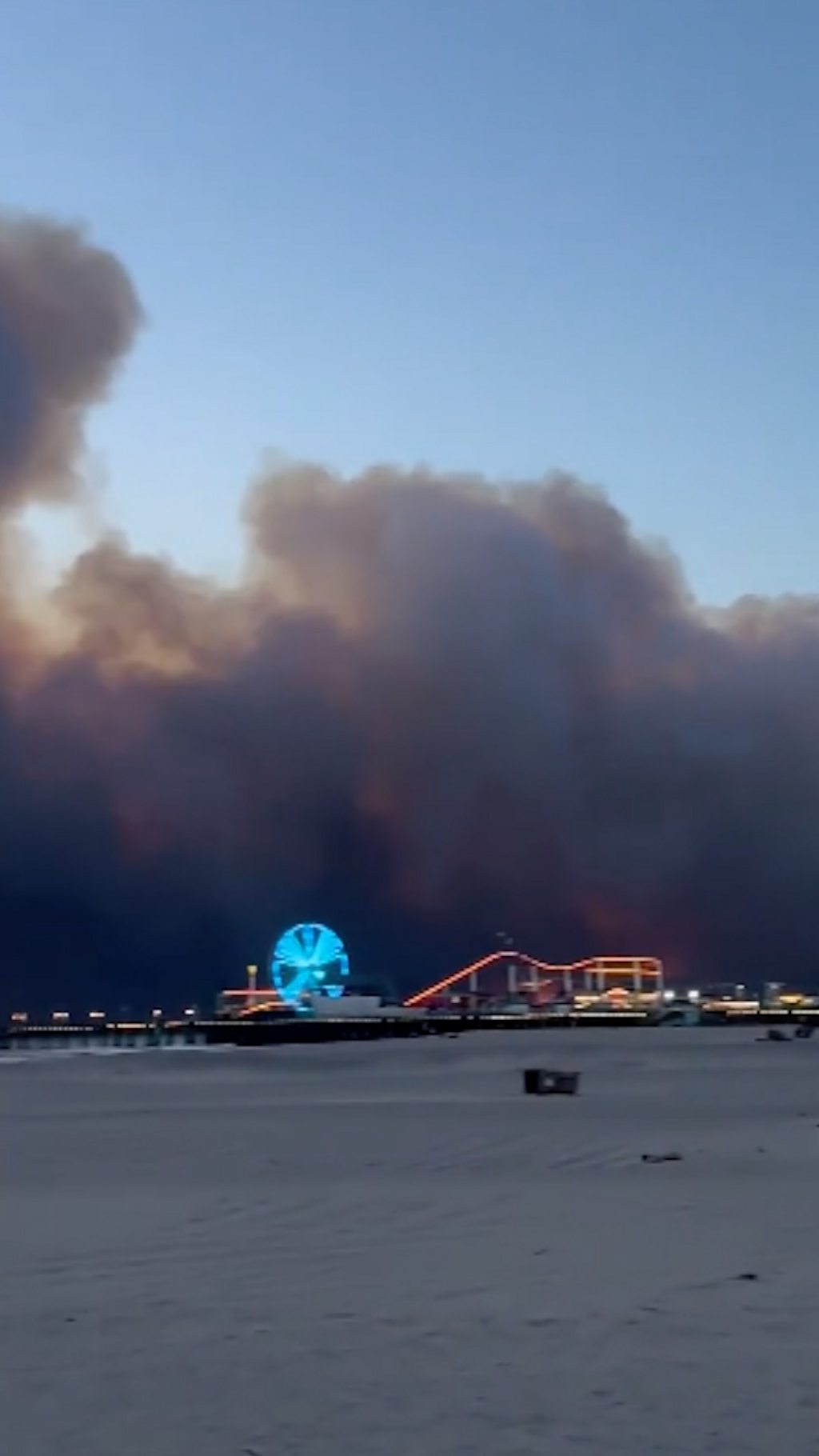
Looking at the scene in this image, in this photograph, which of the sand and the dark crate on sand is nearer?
the sand

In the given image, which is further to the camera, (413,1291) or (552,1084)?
(552,1084)

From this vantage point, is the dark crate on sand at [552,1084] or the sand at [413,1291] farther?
the dark crate on sand at [552,1084]

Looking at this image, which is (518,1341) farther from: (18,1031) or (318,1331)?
(18,1031)

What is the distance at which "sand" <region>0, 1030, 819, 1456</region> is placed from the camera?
8.89 meters

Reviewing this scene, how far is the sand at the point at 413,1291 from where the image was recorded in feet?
29.2

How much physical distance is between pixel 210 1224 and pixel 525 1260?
3.84m

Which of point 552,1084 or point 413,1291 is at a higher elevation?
point 552,1084

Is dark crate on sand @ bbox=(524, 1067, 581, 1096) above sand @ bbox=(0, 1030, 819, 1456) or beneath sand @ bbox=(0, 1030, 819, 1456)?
above

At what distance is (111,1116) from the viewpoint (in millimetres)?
34812

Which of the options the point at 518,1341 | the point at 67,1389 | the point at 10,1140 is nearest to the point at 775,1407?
the point at 518,1341

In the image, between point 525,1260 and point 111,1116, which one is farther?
point 111,1116

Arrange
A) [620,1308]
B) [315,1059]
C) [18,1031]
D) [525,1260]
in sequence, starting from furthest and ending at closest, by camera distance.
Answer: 1. [18,1031]
2. [315,1059]
3. [525,1260]
4. [620,1308]

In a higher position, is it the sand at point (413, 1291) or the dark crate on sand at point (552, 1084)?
the dark crate on sand at point (552, 1084)

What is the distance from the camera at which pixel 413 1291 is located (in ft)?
41.3
